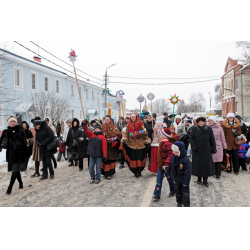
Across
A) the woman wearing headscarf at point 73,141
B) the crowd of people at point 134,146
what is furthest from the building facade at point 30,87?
the crowd of people at point 134,146

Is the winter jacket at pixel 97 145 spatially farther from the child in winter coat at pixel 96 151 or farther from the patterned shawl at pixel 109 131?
the patterned shawl at pixel 109 131

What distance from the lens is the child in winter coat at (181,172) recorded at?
4.13 metres

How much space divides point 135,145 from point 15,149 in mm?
3324

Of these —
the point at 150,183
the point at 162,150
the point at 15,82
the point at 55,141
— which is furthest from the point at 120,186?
the point at 15,82

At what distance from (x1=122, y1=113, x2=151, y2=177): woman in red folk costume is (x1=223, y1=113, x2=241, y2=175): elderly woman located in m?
2.64

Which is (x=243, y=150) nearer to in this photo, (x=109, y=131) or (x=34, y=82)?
(x=109, y=131)

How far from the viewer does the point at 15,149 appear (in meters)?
5.88

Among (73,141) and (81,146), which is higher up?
(73,141)

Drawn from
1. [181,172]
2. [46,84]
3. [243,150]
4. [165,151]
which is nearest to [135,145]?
[165,151]

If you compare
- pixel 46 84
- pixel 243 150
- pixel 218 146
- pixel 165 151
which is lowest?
pixel 243 150

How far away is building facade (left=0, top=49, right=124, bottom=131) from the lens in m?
15.7

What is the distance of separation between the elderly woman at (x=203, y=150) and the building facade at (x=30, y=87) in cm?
845

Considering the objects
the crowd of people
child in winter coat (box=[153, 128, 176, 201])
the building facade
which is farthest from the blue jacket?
the building facade

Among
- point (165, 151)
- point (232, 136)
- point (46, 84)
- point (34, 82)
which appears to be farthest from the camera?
point (46, 84)
